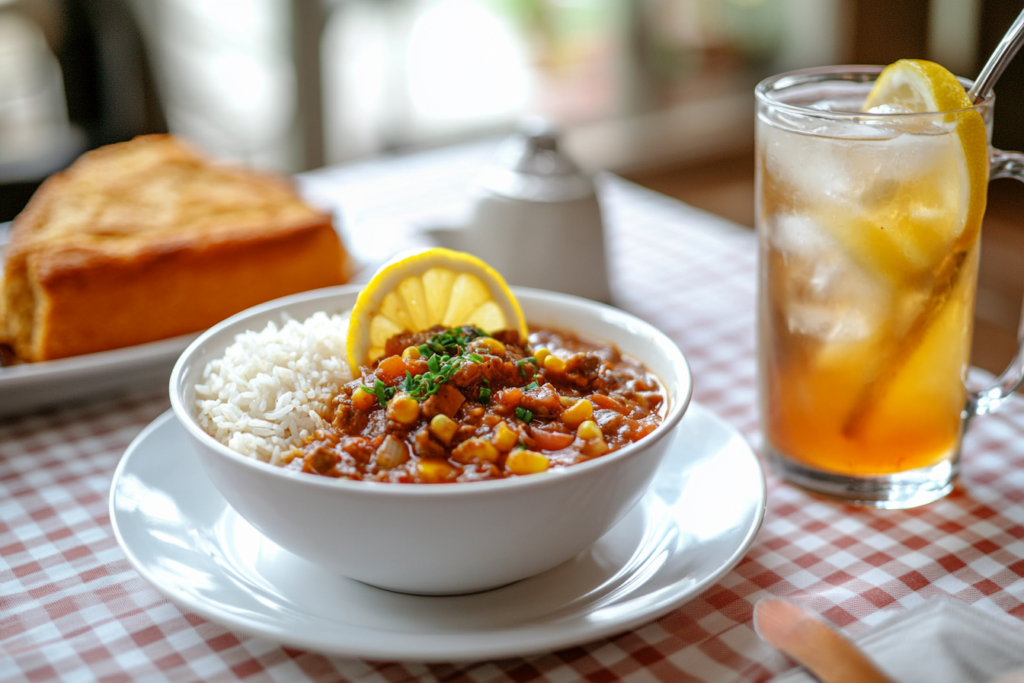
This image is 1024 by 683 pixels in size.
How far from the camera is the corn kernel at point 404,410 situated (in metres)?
1.58

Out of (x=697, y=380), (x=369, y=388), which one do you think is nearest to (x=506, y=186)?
(x=697, y=380)

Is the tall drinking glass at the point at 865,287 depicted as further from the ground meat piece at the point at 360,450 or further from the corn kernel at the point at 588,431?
the ground meat piece at the point at 360,450

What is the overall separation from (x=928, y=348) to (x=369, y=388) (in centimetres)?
105

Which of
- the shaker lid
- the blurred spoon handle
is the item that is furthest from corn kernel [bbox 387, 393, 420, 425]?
the shaker lid

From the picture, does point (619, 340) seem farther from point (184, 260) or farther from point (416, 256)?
point (184, 260)

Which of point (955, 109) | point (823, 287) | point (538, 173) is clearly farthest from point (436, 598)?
point (538, 173)

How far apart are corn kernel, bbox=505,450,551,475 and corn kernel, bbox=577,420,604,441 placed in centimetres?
11

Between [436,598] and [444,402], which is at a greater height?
[444,402]

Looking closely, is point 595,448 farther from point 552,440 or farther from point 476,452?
point 476,452

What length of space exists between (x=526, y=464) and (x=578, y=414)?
195mm

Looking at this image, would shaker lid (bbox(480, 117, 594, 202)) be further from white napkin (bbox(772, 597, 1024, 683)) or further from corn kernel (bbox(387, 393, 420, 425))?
white napkin (bbox(772, 597, 1024, 683))

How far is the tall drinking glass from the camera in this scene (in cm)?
164

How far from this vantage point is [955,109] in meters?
1.59

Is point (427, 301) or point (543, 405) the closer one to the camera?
point (543, 405)
